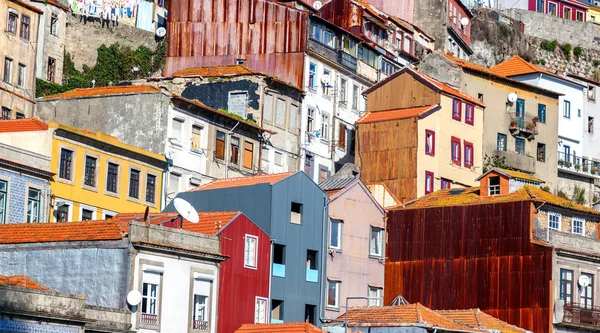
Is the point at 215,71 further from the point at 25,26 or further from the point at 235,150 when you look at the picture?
the point at 25,26

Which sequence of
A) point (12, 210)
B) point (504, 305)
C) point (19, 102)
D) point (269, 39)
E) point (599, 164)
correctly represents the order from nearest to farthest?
point (12, 210)
point (504, 305)
point (19, 102)
point (269, 39)
point (599, 164)

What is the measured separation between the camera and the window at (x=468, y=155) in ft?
313

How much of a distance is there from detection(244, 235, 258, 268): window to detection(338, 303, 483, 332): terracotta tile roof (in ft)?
17.3

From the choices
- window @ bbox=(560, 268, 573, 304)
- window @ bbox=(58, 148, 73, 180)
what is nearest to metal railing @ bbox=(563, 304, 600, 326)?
window @ bbox=(560, 268, 573, 304)

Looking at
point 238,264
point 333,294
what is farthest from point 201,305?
point 333,294

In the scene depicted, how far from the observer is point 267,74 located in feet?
300

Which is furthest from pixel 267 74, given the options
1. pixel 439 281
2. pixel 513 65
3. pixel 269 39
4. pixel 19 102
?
pixel 513 65

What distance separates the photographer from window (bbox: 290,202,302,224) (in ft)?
232

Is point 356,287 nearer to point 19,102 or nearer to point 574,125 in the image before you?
point 19,102

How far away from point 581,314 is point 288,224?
1533cm

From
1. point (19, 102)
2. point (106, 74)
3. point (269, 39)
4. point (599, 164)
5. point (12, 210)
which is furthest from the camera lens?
point (599, 164)

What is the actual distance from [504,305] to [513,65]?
44.9m

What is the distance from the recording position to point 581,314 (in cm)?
7444

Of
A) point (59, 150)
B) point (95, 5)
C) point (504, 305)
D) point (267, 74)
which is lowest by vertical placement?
point (504, 305)
